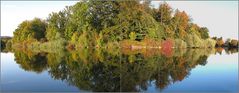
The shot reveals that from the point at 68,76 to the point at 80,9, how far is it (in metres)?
30.2

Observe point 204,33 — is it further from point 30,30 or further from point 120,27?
point 30,30

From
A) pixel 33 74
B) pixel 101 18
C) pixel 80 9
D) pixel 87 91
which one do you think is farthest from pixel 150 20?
pixel 87 91

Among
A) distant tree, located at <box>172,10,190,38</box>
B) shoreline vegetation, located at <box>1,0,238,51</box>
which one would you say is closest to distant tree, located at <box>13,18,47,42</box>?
A: shoreline vegetation, located at <box>1,0,238,51</box>

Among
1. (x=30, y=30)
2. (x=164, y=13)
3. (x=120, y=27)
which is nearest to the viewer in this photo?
(x=120, y=27)

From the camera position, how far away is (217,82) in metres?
10.3

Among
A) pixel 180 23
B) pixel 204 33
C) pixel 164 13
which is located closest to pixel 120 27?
pixel 164 13

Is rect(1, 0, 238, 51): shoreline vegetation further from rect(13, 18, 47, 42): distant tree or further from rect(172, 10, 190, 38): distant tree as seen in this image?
rect(13, 18, 47, 42): distant tree

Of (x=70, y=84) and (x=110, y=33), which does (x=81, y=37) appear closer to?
(x=110, y=33)

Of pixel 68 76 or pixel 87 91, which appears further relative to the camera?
pixel 68 76

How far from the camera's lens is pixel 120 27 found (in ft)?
124

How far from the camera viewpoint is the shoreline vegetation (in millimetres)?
37312

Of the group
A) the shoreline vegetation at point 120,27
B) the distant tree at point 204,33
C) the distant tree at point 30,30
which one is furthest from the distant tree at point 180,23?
the distant tree at point 30,30

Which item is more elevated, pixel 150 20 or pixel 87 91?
pixel 150 20

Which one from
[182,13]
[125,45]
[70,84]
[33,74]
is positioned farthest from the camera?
[182,13]
